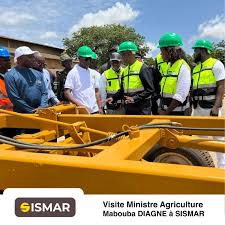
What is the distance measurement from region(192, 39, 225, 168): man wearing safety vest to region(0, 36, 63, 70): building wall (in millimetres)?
8903

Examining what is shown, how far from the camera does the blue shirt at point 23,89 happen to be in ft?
13.5

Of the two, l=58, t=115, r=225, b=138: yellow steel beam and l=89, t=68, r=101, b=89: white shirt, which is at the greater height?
l=89, t=68, r=101, b=89: white shirt

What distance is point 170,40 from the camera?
4.23m

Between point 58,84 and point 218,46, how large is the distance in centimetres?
2404

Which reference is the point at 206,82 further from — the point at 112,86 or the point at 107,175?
the point at 107,175

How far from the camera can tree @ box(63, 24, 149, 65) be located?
3831cm

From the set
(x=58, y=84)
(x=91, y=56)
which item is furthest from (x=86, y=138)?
(x=58, y=84)

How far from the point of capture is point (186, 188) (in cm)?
129

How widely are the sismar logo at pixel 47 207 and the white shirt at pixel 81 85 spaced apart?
393 cm

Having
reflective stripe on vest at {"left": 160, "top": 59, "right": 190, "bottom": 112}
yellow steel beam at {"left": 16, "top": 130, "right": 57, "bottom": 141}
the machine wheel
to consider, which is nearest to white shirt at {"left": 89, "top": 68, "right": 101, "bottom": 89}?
reflective stripe on vest at {"left": 160, "top": 59, "right": 190, "bottom": 112}

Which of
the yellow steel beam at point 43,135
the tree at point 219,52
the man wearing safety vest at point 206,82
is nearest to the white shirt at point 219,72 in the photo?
the man wearing safety vest at point 206,82

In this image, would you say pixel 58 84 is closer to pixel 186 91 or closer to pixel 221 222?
pixel 186 91

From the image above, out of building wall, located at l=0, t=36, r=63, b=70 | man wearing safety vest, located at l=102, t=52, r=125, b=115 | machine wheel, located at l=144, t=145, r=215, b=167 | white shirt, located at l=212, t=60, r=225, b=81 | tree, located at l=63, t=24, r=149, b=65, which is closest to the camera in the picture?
machine wheel, located at l=144, t=145, r=215, b=167

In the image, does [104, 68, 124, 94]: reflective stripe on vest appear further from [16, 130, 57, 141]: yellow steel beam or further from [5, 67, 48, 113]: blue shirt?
[16, 130, 57, 141]: yellow steel beam
